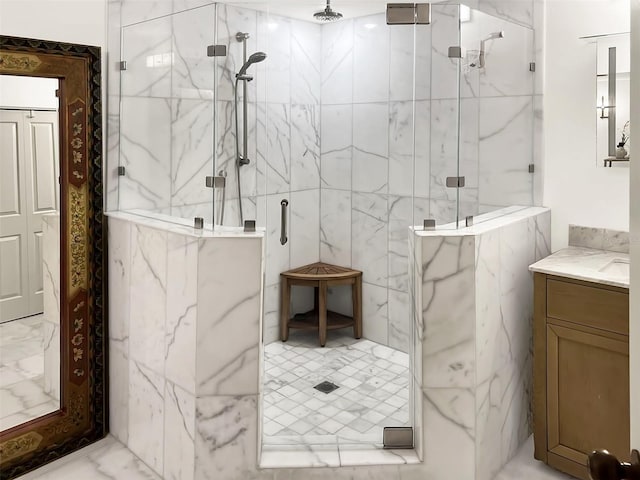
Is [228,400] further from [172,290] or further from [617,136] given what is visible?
[617,136]

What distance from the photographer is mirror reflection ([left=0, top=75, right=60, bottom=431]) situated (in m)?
2.34

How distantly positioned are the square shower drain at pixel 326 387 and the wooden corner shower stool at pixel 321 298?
508 millimetres

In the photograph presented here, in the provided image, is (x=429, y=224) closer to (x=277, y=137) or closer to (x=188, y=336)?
(x=188, y=336)

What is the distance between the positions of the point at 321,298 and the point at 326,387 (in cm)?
65

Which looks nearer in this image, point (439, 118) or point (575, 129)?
point (439, 118)

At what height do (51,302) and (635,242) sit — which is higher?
(635,242)

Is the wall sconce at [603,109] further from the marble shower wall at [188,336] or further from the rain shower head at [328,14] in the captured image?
the marble shower wall at [188,336]

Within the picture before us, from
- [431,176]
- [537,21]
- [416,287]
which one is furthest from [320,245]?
[537,21]

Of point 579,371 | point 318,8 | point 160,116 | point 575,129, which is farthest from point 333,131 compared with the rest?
point 579,371

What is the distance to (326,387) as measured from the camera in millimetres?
3174

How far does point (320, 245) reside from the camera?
3.93 metres

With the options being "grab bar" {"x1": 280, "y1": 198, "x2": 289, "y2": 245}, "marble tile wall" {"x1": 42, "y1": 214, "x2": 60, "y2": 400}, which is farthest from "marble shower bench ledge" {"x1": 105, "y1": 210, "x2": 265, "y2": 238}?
"grab bar" {"x1": 280, "y1": 198, "x2": 289, "y2": 245}

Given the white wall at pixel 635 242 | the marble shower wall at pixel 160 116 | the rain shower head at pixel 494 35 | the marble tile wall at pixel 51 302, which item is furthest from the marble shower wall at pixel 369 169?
the white wall at pixel 635 242

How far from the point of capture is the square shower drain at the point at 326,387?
3.14 meters
